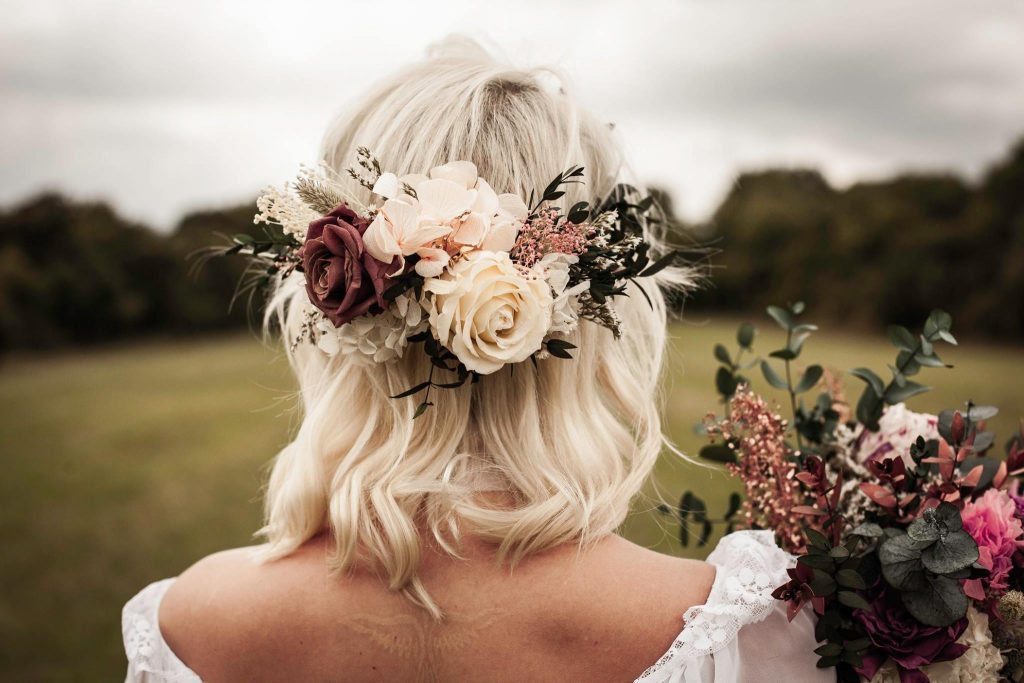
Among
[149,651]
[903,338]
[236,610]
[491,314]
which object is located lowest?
[149,651]

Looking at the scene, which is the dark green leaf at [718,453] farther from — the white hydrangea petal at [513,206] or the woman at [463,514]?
the white hydrangea petal at [513,206]

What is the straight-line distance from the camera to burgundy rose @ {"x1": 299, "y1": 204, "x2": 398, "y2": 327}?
1.30 m

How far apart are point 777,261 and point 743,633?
1821 cm

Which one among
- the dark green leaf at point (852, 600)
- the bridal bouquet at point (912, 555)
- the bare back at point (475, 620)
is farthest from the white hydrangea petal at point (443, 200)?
the dark green leaf at point (852, 600)

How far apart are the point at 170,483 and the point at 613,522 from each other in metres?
10.9

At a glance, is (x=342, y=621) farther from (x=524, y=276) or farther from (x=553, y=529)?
(x=524, y=276)

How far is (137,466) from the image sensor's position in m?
11.9

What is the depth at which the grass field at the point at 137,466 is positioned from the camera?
20.0 ft

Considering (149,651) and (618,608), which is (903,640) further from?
(149,651)

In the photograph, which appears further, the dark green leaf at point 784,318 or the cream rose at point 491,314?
the dark green leaf at point 784,318

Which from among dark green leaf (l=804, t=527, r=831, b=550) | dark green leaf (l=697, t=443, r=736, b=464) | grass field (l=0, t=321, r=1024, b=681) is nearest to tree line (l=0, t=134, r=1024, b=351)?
grass field (l=0, t=321, r=1024, b=681)

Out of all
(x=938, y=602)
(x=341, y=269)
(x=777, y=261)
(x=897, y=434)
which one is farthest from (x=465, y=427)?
(x=777, y=261)

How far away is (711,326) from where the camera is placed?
1964 centimetres

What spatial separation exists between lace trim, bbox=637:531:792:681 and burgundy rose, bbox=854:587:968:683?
17 cm
